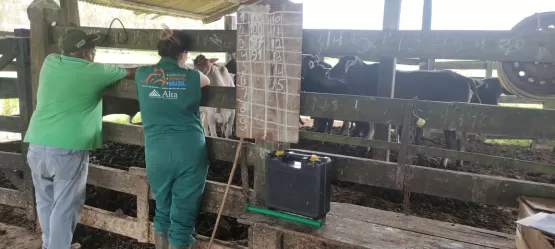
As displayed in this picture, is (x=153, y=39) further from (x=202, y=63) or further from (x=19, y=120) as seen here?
(x=202, y=63)

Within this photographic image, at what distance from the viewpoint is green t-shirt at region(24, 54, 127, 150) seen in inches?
120

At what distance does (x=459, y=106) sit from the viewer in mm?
2461

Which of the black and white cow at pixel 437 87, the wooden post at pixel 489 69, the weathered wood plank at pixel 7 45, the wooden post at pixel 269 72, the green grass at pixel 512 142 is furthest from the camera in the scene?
the wooden post at pixel 489 69

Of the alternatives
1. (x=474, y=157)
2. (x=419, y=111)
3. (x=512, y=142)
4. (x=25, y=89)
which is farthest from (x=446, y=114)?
(x=512, y=142)

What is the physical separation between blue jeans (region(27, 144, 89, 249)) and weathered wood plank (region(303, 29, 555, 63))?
2.12 meters

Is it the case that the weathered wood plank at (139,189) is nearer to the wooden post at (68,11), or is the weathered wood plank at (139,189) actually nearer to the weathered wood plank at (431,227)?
the weathered wood plank at (431,227)

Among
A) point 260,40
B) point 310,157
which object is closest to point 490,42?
point 310,157

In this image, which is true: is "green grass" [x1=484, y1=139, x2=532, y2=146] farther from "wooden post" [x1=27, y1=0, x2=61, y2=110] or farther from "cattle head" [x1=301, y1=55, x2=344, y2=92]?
"wooden post" [x1=27, y1=0, x2=61, y2=110]

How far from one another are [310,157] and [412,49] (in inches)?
38.7

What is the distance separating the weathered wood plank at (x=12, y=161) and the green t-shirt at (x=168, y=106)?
210cm

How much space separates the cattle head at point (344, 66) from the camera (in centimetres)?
885

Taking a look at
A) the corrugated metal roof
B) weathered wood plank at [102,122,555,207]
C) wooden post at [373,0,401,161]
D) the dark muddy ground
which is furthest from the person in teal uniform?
the corrugated metal roof

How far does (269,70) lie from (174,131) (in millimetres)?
843

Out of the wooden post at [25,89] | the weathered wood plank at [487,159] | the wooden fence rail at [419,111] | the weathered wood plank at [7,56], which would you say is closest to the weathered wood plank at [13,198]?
the wooden post at [25,89]
